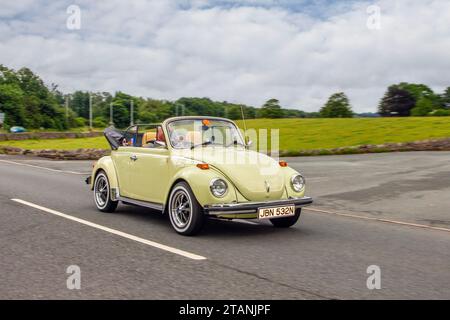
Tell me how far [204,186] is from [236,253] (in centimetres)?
Answer: 116

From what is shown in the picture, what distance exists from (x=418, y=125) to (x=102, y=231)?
1032 inches

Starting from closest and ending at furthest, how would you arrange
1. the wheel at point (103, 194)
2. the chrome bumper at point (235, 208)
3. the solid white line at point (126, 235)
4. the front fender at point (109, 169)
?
the solid white line at point (126, 235) < the chrome bumper at point (235, 208) < the front fender at point (109, 169) < the wheel at point (103, 194)

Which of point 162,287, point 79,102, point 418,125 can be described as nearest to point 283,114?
point 418,125

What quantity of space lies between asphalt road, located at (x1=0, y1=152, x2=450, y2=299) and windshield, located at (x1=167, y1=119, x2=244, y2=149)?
4.31 feet

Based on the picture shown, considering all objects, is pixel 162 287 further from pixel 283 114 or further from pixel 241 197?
pixel 283 114

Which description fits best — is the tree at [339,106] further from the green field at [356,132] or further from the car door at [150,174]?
the car door at [150,174]

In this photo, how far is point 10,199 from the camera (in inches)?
418

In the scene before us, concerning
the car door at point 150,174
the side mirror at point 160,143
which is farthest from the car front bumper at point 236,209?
the side mirror at point 160,143

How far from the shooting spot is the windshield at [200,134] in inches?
312

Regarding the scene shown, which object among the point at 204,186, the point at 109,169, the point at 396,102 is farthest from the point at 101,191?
the point at 396,102

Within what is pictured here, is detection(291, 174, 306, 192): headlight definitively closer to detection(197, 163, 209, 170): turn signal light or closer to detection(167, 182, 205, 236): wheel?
detection(197, 163, 209, 170): turn signal light

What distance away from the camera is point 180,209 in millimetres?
7172

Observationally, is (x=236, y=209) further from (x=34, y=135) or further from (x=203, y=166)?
(x=34, y=135)

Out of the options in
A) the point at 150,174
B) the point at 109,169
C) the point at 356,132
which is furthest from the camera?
the point at 356,132
